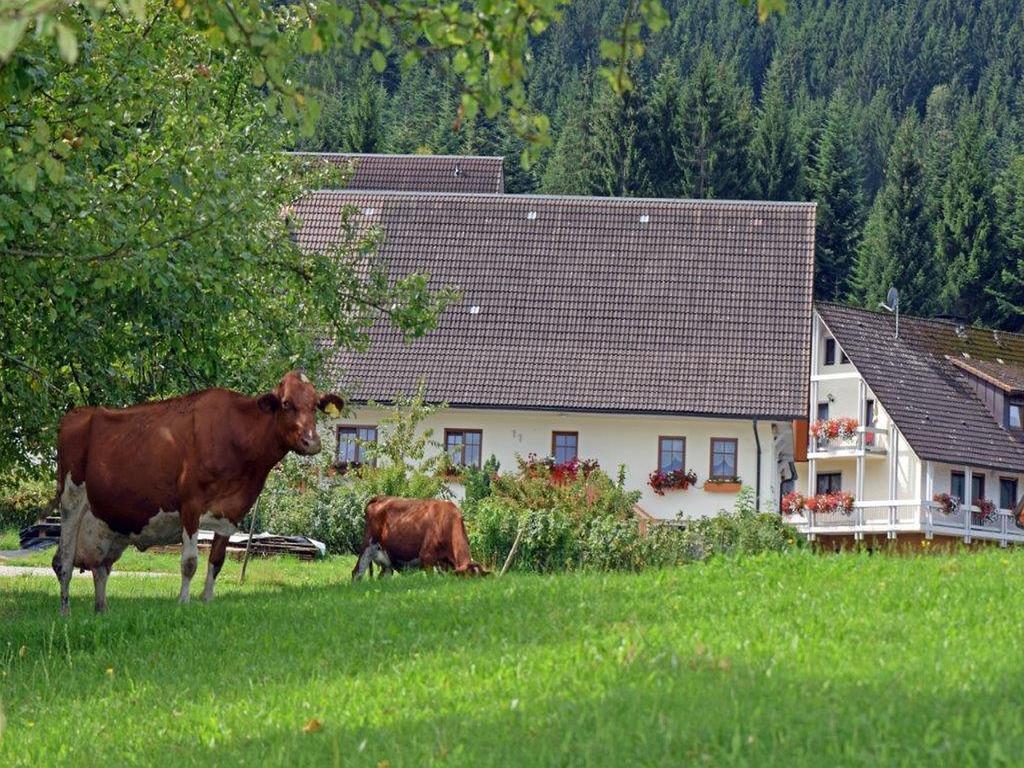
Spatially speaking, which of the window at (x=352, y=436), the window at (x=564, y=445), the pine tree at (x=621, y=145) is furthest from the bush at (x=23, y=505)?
the pine tree at (x=621, y=145)

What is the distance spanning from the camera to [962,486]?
196 feet

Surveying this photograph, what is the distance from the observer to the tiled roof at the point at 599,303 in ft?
170

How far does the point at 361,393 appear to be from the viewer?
51.9m

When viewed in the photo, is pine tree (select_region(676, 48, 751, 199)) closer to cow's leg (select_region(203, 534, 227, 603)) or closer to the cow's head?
the cow's head

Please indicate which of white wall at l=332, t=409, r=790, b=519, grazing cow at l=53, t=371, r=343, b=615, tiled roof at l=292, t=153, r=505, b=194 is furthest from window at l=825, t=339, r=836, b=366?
grazing cow at l=53, t=371, r=343, b=615

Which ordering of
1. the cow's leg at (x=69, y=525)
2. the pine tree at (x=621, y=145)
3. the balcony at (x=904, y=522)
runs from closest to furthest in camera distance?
1. the cow's leg at (x=69, y=525)
2. the balcony at (x=904, y=522)
3. the pine tree at (x=621, y=145)

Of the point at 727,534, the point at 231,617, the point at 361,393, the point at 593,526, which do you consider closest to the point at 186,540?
the point at 231,617

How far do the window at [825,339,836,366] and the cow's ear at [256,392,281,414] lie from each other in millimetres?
44954

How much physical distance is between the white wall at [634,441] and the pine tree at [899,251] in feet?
148

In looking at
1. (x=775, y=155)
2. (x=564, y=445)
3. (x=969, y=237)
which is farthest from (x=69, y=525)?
(x=775, y=155)

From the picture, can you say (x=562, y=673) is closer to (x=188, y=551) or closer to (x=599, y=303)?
(x=188, y=551)

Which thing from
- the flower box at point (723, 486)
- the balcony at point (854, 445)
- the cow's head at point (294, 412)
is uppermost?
the balcony at point (854, 445)

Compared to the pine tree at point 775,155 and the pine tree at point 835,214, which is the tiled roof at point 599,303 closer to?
the pine tree at point 835,214

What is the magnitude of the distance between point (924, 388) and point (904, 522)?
5.00 metres
